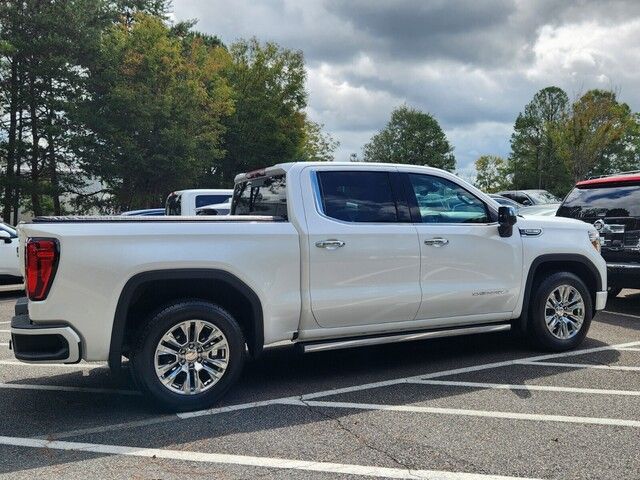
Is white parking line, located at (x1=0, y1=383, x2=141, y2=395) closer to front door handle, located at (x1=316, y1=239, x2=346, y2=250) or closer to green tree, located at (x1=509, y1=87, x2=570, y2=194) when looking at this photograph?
front door handle, located at (x1=316, y1=239, x2=346, y2=250)

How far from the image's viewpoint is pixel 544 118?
61469mm

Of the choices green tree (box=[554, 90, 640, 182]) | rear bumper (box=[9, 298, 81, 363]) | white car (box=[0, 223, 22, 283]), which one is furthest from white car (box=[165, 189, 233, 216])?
green tree (box=[554, 90, 640, 182])

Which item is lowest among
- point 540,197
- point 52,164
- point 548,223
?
point 548,223

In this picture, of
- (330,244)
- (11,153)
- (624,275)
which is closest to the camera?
(330,244)

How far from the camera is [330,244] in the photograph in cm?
486

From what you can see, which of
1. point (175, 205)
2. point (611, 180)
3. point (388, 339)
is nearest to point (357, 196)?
point (388, 339)

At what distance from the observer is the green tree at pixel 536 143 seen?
189ft

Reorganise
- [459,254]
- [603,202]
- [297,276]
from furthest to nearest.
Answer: [603,202] → [459,254] → [297,276]

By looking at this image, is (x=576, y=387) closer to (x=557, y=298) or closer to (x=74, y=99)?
(x=557, y=298)

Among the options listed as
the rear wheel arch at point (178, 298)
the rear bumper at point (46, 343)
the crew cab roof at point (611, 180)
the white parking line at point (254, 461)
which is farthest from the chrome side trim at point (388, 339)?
the crew cab roof at point (611, 180)

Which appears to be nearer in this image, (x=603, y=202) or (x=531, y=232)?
(x=531, y=232)

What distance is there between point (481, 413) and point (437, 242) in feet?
5.27

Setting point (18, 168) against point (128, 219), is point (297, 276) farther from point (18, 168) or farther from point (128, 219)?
point (18, 168)

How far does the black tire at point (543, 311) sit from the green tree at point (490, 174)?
65.0 m
